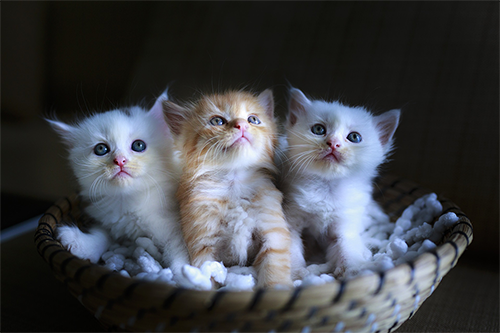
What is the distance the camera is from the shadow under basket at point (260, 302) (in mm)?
594

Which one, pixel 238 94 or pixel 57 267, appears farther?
pixel 238 94

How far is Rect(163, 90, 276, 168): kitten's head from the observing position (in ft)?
3.01

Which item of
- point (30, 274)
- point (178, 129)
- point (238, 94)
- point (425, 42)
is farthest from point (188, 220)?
point (425, 42)

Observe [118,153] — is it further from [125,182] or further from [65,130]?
[65,130]

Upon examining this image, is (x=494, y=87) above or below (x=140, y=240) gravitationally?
above

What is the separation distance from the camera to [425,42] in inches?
60.5

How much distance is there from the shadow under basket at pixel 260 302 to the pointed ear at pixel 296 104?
545mm

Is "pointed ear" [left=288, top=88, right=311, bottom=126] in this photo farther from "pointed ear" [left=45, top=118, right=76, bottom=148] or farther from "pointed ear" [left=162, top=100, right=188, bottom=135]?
"pointed ear" [left=45, top=118, right=76, bottom=148]

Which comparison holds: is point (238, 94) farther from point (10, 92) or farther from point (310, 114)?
point (10, 92)

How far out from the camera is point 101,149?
1.01 m

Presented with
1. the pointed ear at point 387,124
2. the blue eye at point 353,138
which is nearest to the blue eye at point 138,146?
the blue eye at point 353,138

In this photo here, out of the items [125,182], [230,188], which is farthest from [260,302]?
[125,182]

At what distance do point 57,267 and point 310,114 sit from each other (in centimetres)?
75

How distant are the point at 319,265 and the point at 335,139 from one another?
352mm
